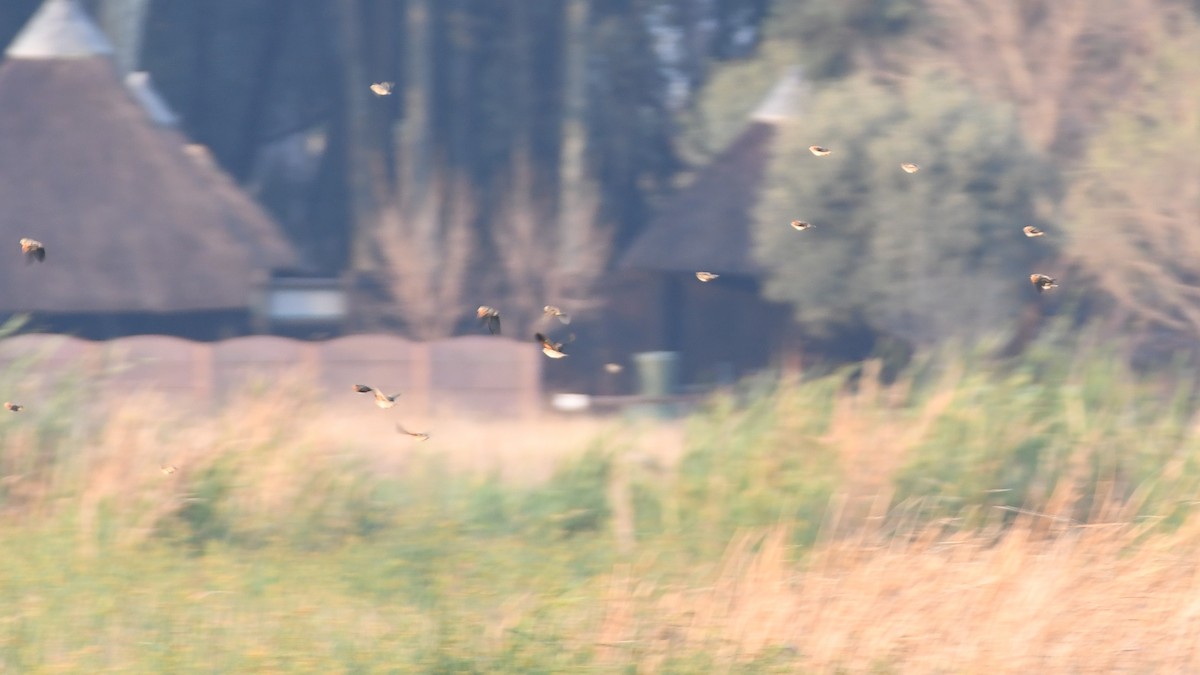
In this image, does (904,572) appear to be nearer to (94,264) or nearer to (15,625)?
(15,625)

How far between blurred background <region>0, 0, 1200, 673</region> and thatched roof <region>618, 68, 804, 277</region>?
0.09 metres

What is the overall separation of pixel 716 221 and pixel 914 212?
18.8 feet

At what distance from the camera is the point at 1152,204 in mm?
24281

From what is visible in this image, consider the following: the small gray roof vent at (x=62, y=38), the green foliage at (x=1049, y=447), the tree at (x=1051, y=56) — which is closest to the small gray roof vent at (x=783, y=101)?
the tree at (x=1051, y=56)

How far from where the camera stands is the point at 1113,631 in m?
8.66

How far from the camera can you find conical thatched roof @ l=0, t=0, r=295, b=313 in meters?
27.1

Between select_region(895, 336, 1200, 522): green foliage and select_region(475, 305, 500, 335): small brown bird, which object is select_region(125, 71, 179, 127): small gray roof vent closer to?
select_region(895, 336, 1200, 522): green foliage

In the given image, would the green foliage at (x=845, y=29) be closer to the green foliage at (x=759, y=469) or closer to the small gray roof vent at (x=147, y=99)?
the small gray roof vent at (x=147, y=99)

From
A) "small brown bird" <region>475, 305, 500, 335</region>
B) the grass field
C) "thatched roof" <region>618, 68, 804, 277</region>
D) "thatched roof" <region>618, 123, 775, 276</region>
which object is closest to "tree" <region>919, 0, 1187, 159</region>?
"thatched roof" <region>618, 68, 804, 277</region>

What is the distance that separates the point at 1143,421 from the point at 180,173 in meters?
20.1

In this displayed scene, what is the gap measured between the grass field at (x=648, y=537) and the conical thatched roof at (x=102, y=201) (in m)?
14.4

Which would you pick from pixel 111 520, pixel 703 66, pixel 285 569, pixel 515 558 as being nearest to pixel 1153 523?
pixel 515 558

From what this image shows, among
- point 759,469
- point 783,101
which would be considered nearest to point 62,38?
point 783,101

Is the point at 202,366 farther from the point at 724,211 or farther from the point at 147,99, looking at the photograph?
the point at 724,211
